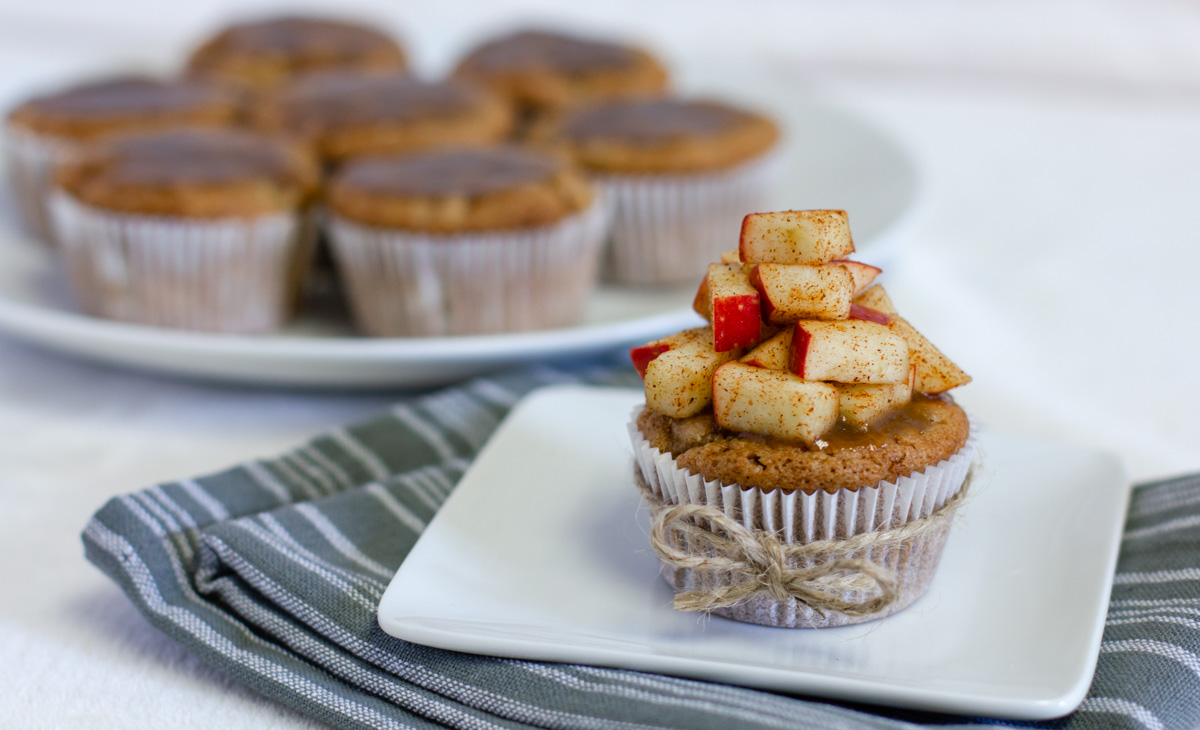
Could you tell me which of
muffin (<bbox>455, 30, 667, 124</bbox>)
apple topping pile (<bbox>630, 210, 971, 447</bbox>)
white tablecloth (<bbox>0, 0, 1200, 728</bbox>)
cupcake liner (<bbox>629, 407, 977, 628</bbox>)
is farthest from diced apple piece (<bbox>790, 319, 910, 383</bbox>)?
muffin (<bbox>455, 30, 667, 124</bbox>)

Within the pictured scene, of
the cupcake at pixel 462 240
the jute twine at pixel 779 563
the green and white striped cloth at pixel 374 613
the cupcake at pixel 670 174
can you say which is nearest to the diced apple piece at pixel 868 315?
the jute twine at pixel 779 563

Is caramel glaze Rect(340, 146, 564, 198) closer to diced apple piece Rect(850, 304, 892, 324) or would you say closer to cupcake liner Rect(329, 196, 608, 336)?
cupcake liner Rect(329, 196, 608, 336)

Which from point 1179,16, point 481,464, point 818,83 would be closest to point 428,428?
point 481,464

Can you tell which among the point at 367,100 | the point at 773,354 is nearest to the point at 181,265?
the point at 367,100

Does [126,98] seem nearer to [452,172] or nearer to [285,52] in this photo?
[285,52]

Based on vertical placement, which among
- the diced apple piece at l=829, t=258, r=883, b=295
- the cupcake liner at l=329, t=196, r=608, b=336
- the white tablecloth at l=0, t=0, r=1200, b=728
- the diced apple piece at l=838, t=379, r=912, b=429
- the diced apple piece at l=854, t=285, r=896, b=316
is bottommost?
the white tablecloth at l=0, t=0, r=1200, b=728

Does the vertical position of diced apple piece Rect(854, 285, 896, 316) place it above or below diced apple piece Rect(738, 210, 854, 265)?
below
